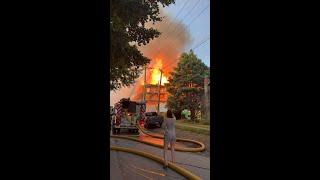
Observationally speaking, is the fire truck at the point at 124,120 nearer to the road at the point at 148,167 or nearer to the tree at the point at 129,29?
the tree at the point at 129,29

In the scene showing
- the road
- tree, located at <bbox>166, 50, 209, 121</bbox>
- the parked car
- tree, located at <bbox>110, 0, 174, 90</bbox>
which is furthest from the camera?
tree, located at <bbox>166, 50, 209, 121</bbox>

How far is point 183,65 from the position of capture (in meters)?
Result: 49.4

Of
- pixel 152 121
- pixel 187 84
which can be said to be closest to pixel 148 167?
pixel 152 121

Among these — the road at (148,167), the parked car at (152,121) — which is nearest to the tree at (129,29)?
the road at (148,167)

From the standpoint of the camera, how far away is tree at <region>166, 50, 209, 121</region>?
153 ft

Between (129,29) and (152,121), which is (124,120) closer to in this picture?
(152,121)

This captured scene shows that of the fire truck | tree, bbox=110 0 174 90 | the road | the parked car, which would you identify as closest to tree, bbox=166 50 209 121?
the parked car

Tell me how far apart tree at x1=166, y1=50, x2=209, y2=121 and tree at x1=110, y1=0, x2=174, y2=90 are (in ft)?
102

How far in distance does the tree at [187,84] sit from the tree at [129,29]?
3116cm

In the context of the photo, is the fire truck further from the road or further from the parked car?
the road

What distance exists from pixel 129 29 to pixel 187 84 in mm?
33643
